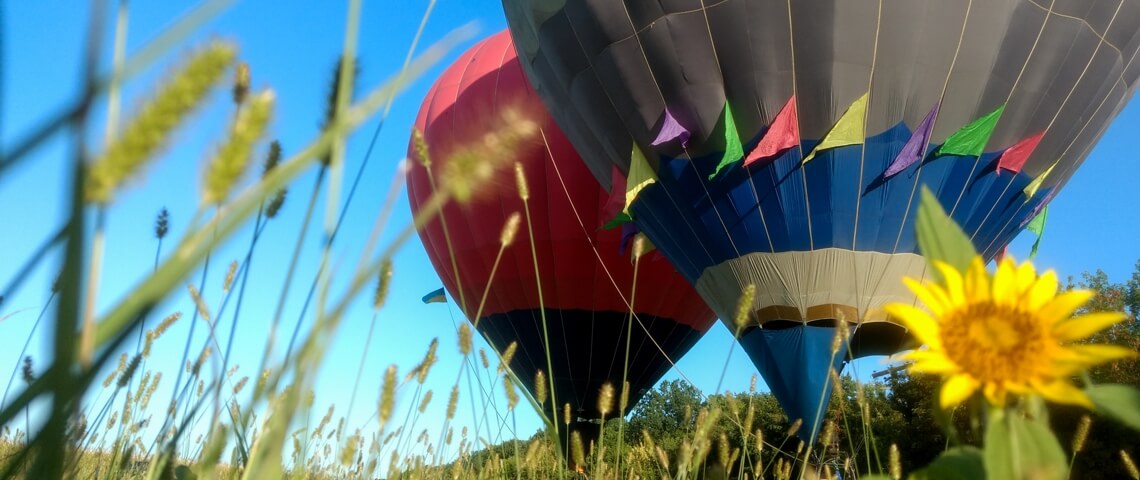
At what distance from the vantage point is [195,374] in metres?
1.49

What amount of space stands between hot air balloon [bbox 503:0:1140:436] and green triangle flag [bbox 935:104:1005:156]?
21 millimetres

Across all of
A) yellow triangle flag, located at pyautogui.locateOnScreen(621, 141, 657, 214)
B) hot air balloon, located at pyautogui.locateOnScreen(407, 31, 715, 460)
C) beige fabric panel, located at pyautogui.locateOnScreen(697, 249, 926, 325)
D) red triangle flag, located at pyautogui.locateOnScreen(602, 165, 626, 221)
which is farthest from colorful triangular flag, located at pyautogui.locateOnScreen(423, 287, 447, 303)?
beige fabric panel, located at pyautogui.locateOnScreen(697, 249, 926, 325)

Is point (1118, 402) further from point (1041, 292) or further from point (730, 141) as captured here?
point (730, 141)

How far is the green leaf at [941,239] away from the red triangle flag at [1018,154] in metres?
8.53

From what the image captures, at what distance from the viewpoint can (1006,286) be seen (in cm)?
86

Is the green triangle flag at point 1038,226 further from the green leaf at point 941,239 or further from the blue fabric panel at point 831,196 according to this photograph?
the green leaf at point 941,239

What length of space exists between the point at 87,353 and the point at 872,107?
8.11m

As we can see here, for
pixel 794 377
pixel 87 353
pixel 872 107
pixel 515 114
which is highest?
pixel 872 107

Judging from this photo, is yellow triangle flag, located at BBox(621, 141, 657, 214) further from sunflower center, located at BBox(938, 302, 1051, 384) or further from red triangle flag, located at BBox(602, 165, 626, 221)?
sunflower center, located at BBox(938, 302, 1051, 384)

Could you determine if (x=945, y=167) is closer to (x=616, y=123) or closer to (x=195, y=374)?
(x=616, y=123)

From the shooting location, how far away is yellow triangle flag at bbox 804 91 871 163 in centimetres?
762

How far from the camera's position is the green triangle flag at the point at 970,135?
7.79 metres

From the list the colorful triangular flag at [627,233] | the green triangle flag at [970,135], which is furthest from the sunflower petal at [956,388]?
the colorful triangular flag at [627,233]

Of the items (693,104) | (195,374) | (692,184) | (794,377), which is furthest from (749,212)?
(195,374)
